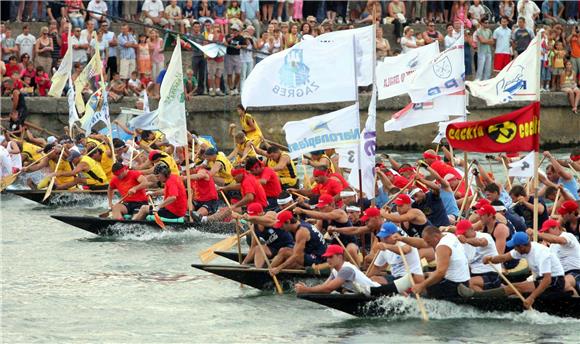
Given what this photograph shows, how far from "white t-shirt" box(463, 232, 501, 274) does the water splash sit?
1.81 ft

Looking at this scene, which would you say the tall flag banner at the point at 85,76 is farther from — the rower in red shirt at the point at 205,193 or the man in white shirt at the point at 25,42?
the rower in red shirt at the point at 205,193

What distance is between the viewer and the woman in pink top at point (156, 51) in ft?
113

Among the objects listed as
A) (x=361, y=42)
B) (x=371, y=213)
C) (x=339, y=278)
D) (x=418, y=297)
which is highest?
(x=361, y=42)

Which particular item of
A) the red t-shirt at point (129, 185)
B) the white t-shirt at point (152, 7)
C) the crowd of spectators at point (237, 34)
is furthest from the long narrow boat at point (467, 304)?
the white t-shirt at point (152, 7)

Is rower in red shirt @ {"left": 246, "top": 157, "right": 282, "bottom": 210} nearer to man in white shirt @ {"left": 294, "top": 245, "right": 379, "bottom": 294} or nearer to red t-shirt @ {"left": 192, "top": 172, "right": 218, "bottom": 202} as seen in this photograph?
red t-shirt @ {"left": 192, "top": 172, "right": 218, "bottom": 202}

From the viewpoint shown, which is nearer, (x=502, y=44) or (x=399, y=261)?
(x=399, y=261)

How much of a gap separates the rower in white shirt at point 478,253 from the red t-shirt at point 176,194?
7077mm

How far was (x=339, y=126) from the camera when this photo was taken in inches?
749

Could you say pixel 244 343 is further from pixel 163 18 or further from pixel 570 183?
pixel 163 18

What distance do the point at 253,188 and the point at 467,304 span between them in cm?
606

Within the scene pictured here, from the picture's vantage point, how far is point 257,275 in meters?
19.2

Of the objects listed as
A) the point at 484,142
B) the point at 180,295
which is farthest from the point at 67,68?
the point at 484,142

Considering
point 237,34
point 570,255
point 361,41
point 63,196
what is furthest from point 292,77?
point 237,34

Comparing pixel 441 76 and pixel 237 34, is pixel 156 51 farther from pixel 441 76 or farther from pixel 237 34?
pixel 441 76
